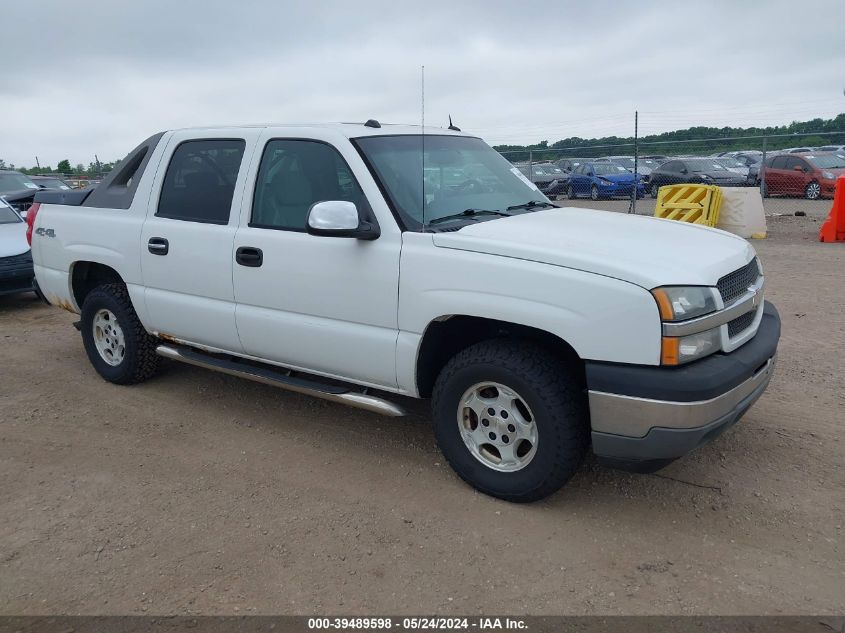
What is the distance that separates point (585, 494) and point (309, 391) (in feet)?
5.44

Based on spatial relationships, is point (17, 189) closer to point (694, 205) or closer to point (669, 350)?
point (694, 205)

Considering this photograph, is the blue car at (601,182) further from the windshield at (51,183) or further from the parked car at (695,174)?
the windshield at (51,183)

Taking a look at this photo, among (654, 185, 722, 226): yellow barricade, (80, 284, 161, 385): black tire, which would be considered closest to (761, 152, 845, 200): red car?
(654, 185, 722, 226): yellow barricade

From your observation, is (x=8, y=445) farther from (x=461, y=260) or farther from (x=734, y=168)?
(x=734, y=168)

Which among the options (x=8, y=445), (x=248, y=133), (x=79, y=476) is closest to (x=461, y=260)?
(x=248, y=133)

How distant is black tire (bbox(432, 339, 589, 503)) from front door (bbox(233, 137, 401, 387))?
0.39 m

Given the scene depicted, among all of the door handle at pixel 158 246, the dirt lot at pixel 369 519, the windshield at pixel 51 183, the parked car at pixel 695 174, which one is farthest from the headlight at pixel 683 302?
the windshield at pixel 51 183

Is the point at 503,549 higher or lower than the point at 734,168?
lower

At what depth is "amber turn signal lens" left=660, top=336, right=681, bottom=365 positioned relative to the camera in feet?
10.0

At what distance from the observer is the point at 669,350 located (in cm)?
307

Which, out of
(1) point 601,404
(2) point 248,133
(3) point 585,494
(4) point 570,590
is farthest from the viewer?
(2) point 248,133

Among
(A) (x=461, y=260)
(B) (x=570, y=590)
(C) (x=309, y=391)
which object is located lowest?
(B) (x=570, y=590)

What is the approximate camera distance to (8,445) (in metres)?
4.55

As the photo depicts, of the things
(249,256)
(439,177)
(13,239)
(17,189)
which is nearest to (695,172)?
(17,189)
